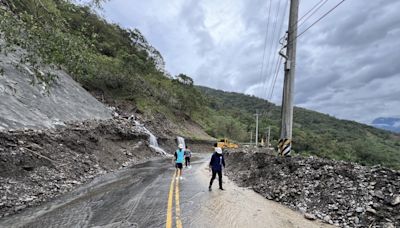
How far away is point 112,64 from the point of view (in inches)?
2372

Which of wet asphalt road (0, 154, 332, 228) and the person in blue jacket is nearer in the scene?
wet asphalt road (0, 154, 332, 228)

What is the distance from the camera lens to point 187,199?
1078cm

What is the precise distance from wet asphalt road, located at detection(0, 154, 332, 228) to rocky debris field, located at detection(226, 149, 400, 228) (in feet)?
1.95

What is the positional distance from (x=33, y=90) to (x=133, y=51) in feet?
197

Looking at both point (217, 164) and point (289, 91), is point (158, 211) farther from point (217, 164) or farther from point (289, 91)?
point (289, 91)

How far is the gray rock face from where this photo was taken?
16.8 m

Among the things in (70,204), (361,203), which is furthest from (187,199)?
(361,203)

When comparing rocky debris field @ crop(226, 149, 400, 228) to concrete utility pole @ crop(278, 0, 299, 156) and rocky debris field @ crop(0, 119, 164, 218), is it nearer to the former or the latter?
concrete utility pole @ crop(278, 0, 299, 156)

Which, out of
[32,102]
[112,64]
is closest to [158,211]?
[32,102]

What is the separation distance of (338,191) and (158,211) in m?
5.14

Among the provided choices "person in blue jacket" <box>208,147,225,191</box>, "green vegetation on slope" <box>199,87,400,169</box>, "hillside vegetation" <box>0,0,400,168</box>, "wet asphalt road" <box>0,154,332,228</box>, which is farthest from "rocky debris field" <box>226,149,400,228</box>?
"green vegetation on slope" <box>199,87,400,169</box>

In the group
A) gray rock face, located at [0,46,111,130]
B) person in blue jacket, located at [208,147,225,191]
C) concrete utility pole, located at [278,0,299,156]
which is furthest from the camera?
gray rock face, located at [0,46,111,130]

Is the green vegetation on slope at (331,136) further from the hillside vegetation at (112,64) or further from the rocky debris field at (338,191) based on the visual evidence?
the rocky debris field at (338,191)

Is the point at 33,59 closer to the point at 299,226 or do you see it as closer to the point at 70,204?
the point at 70,204
